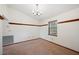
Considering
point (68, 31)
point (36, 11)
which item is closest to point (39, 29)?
point (36, 11)

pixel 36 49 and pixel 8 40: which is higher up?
pixel 8 40

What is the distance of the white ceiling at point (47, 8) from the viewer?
1678 mm

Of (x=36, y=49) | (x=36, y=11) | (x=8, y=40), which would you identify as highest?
(x=36, y=11)

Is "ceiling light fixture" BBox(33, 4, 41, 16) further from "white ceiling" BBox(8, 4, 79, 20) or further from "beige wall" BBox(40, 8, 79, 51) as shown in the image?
"beige wall" BBox(40, 8, 79, 51)


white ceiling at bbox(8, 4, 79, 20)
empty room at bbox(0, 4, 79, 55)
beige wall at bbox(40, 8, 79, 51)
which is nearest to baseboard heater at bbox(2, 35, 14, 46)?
empty room at bbox(0, 4, 79, 55)

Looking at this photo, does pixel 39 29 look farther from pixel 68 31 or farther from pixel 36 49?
pixel 68 31

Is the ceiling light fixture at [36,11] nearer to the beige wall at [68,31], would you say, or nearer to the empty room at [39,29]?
the empty room at [39,29]

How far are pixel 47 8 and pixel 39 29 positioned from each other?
46 cm

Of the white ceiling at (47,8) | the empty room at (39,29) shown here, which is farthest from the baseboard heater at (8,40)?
the white ceiling at (47,8)

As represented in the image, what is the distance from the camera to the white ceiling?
1678 mm

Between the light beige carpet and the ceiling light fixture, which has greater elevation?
the ceiling light fixture

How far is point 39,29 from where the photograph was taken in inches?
72.8
